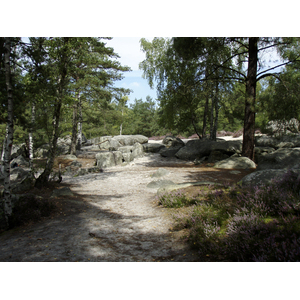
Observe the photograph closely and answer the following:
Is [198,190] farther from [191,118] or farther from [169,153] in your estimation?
[191,118]

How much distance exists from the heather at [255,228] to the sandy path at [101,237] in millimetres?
346

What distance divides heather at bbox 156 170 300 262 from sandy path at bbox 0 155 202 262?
35 cm

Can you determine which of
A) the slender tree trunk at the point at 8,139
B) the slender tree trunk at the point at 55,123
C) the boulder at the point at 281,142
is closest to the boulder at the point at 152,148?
the boulder at the point at 281,142

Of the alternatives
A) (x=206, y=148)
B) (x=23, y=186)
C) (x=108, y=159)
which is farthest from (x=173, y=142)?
(x=23, y=186)

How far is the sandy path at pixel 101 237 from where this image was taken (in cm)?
334

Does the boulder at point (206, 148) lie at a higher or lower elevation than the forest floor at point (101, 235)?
higher

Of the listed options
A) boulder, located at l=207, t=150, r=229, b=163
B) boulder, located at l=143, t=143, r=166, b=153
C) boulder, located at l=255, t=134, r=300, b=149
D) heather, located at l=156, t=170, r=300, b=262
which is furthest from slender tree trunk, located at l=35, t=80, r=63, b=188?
boulder, located at l=255, t=134, r=300, b=149

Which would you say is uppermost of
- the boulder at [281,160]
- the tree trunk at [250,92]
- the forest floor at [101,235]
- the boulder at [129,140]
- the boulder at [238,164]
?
the tree trunk at [250,92]

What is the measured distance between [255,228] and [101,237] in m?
2.71

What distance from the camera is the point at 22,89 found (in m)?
6.73

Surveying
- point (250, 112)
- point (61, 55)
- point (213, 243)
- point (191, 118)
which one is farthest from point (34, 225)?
point (191, 118)

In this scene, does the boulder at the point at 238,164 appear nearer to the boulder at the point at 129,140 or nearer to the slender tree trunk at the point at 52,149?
the slender tree trunk at the point at 52,149

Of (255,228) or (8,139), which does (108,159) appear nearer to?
(8,139)

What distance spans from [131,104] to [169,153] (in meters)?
45.3
